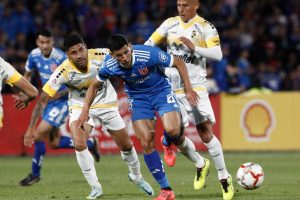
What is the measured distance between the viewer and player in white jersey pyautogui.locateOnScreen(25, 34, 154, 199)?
416 inches

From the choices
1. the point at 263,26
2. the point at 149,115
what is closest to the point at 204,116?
the point at 149,115

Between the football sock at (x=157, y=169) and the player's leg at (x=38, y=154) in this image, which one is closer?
the football sock at (x=157, y=169)

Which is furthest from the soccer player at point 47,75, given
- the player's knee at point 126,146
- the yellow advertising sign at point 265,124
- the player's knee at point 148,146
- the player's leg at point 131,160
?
the yellow advertising sign at point 265,124

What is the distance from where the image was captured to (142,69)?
9.85 m

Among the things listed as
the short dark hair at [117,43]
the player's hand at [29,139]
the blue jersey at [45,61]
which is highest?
the short dark hair at [117,43]

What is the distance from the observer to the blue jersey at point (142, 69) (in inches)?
386

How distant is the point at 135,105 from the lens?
1012 centimetres

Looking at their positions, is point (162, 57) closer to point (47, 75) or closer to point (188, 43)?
point (188, 43)

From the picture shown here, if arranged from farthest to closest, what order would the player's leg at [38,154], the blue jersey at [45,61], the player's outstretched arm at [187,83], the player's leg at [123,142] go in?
the blue jersey at [45,61]
the player's leg at [38,154]
the player's leg at [123,142]
the player's outstretched arm at [187,83]

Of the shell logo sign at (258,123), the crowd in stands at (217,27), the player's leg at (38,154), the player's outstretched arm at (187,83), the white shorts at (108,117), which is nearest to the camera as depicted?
the player's outstretched arm at (187,83)

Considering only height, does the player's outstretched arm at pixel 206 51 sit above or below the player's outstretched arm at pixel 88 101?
above

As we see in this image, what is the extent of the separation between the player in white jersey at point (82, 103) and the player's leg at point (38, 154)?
6.03ft

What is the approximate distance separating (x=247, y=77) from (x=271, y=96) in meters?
1.64

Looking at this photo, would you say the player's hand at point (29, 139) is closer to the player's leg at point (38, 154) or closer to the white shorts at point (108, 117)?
the white shorts at point (108, 117)
